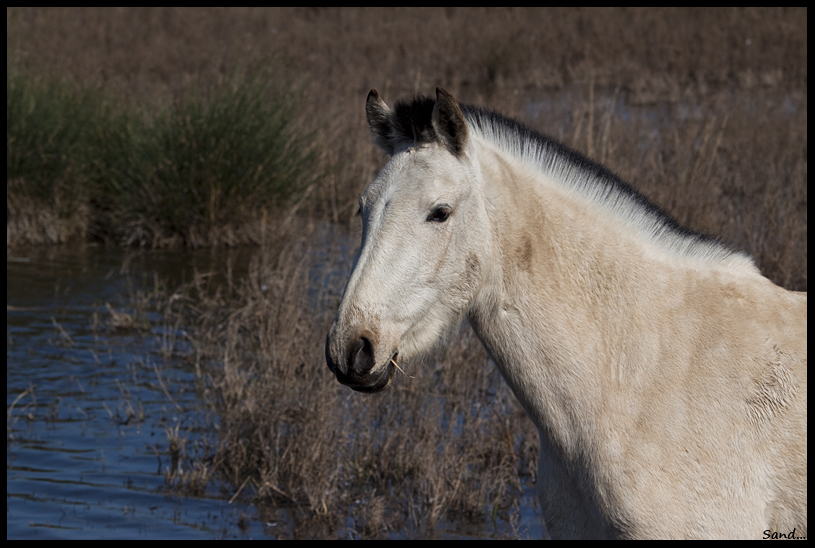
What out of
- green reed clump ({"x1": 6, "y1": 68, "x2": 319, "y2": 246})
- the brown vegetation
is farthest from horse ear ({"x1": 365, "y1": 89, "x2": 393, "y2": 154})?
green reed clump ({"x1": 6, "y1": 68, "x2": 319, "y2": 246})

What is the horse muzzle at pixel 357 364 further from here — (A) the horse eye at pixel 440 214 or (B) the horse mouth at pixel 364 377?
(A) the horse eye at pixel 440 214

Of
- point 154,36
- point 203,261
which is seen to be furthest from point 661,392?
point 154,36

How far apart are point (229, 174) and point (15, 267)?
92.8 inches

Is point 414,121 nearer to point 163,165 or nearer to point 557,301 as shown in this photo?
point 557,301

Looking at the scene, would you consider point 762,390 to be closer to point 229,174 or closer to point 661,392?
point 661,392

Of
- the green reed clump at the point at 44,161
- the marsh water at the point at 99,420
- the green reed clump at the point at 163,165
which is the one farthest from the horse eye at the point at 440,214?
the green reed clump at the point at 44,161

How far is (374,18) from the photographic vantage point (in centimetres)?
2536

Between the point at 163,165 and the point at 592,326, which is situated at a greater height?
the point at 592,326

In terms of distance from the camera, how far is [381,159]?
421 inches

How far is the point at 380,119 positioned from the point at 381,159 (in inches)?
332

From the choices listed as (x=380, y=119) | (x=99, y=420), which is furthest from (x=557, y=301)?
(x=99, y=420)

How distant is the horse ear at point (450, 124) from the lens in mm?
2068
